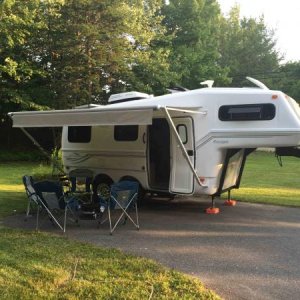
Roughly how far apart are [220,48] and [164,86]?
20.8 meters

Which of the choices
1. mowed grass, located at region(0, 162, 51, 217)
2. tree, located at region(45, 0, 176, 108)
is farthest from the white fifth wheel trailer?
tree, located at region(45, 0, 176, 108)

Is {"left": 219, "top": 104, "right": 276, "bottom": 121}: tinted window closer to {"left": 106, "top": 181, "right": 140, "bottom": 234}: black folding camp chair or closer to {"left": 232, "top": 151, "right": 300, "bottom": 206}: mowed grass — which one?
{"left": 106, "top": 181, "right": 140, "bottom": 234}: black folding camp chair

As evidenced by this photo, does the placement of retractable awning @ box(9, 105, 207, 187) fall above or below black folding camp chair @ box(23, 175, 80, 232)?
above

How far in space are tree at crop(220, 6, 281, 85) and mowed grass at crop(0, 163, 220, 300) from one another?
124ft

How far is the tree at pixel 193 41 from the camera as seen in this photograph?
3206cm

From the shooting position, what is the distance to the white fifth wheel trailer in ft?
28.2

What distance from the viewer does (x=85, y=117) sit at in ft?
28.0

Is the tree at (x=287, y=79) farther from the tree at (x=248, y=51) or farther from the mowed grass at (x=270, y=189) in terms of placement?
the mowed grass at (x=270, y=189)

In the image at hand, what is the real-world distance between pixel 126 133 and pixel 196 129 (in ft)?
6.65

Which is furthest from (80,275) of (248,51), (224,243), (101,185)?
(248,51)

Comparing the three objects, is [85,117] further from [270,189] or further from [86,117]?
Result: [270,189]

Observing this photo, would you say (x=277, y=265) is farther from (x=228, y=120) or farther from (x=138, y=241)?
(x=228, y=120)

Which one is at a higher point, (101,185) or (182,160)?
(182,160)

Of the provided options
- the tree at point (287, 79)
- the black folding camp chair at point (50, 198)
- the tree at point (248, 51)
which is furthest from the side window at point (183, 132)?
the tree at point (248, 51)
